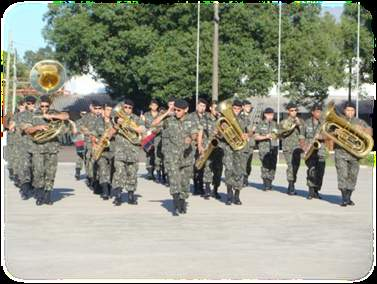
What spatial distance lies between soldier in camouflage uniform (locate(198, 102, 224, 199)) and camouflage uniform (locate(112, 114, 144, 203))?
1444 mm

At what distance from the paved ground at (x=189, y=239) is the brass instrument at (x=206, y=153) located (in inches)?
24.1

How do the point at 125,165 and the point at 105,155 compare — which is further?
the point at 105,155

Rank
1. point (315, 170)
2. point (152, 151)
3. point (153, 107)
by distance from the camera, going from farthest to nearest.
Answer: point (152, 151) → point (153, 107) → point (315, 170)

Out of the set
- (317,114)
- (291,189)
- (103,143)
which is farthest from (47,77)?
(291,189)

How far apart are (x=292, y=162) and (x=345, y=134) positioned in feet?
11.6

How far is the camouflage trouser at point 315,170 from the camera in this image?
716 inches

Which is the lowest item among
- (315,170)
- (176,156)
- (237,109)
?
(315,170)

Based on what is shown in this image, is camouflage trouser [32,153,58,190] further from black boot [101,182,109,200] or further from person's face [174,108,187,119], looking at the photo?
person's face [174,108,187,119]

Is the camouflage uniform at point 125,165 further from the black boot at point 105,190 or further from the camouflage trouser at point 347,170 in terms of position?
the camouflage trouser at point 347,170

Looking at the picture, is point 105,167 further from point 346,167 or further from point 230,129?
point 346,167

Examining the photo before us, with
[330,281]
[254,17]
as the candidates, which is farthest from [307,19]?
[330,281]

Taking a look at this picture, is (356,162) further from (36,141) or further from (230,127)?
(36,141)

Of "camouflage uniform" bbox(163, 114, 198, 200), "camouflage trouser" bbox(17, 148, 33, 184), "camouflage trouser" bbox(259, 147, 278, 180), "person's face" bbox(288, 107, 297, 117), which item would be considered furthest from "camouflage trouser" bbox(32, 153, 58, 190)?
"camouflage trouser" bbox(259, 147, 278, 180)

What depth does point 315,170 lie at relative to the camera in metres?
18.2
